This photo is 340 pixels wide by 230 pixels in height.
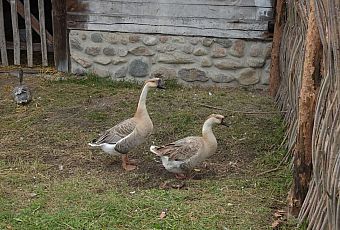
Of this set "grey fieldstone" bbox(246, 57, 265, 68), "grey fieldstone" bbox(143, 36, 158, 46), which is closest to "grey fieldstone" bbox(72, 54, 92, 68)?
"grey fieldstone" bbox(143, 36, 158, 46)

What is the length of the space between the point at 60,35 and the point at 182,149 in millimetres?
3835

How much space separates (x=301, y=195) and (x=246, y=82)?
12.8 feet

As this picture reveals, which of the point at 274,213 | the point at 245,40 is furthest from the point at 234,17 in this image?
the point at 274,213

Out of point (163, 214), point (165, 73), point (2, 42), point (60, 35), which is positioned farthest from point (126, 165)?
point (2, 42)

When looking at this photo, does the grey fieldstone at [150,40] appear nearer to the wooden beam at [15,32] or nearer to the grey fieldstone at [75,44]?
the grey fieldstone at [75,44]

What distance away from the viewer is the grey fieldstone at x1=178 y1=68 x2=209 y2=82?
8375mm

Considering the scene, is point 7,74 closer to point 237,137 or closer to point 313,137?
point 237,137

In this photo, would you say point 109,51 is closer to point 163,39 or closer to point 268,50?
point 163,39

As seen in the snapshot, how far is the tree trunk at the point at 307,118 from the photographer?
4.46m

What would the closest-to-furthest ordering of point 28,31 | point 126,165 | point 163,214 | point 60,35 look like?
point 163,214, point 126,165, point 60,35, point 28,31

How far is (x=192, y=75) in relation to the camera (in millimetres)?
8398

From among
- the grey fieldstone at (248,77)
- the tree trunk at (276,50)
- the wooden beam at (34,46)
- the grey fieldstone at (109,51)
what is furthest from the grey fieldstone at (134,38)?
the tree trunk at (276,50)

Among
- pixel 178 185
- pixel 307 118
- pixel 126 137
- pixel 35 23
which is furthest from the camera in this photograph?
pixel 35 23

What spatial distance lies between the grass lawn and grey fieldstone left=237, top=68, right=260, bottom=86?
0.18 metres
